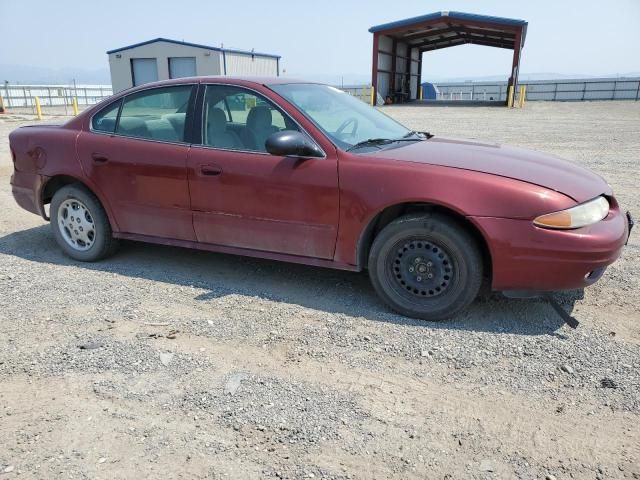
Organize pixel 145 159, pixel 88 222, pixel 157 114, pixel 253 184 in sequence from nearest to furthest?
1. pixel 253 184
2. pixel 145 159
3. pixel 157 114
4. pixel 88 222

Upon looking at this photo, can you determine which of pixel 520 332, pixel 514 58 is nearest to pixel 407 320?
pixel 520 332

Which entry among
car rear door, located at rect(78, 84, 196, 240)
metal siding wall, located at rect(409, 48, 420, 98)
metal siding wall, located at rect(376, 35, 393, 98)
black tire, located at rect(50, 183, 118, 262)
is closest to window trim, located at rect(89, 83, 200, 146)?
car rear door, located at rect(78, 84, 196, 240)

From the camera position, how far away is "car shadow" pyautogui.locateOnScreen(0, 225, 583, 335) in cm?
364

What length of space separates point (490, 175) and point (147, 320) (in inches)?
101

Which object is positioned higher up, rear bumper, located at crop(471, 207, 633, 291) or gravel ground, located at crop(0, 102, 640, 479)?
rear bumper, located at crop(471, 207, 633, 291)

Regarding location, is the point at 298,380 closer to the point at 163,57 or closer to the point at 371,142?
the point at 371,142

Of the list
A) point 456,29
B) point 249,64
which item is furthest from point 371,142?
point 456,29

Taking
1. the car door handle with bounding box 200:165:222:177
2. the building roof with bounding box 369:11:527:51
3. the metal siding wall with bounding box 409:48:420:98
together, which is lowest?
the car door handle with bounding box 200:165:222:177

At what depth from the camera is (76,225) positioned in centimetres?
484

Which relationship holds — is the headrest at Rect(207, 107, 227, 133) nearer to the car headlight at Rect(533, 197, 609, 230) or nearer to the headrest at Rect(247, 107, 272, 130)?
the headrest at Rect(247, 107, 272, 130)

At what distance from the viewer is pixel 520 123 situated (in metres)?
19.9

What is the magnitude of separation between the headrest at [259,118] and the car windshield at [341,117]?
0.19 meters

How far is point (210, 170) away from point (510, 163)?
2247 mm

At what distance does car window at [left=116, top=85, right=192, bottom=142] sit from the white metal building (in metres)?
25.2
